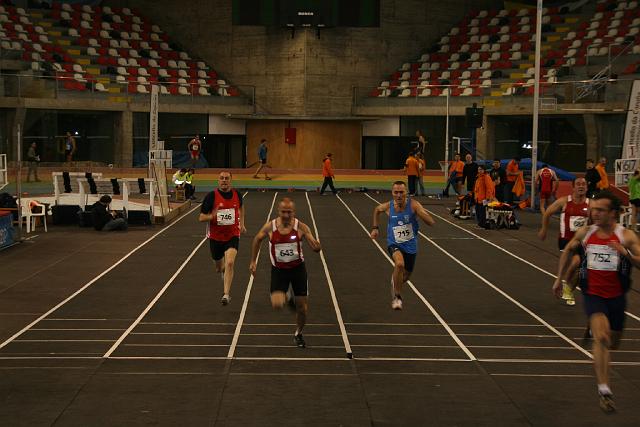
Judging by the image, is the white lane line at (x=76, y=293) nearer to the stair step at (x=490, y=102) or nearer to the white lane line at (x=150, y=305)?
the white lane line at (x=150, y=305)

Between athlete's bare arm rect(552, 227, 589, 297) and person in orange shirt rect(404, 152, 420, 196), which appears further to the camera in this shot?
person in orange shirt rect(404, 152, 420, 196)

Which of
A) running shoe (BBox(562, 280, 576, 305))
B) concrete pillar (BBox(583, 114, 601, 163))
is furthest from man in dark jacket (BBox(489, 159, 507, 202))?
running shoe (BBox(562, 280, 576, 305))

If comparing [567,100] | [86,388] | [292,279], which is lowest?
[86,388]

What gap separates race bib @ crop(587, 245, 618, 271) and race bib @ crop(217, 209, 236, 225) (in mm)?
7010

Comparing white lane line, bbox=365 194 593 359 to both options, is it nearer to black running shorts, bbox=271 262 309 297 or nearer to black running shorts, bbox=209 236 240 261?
black running shorts, bbox=271 262 309 297

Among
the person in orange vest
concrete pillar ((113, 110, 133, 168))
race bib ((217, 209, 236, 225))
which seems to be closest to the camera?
race bib ((217, 209, 236, 225))

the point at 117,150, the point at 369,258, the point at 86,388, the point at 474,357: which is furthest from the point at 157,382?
the point at 117,150

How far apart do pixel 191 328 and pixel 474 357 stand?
12.5 feet

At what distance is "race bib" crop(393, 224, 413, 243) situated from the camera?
559 inches

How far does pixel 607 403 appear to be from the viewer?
29.9ft

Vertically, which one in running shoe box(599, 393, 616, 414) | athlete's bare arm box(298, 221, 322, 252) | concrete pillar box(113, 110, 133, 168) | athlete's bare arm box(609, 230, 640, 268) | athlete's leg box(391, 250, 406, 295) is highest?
concrete pillar box(113, 110, 133, 168)

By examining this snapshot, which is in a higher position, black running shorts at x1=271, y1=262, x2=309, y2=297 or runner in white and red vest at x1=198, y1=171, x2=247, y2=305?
runner in white and red vest at x1=198, y1=171, x2=247, y2=305

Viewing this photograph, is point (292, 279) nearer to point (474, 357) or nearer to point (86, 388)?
point (474, 357)

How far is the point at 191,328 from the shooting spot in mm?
13367
